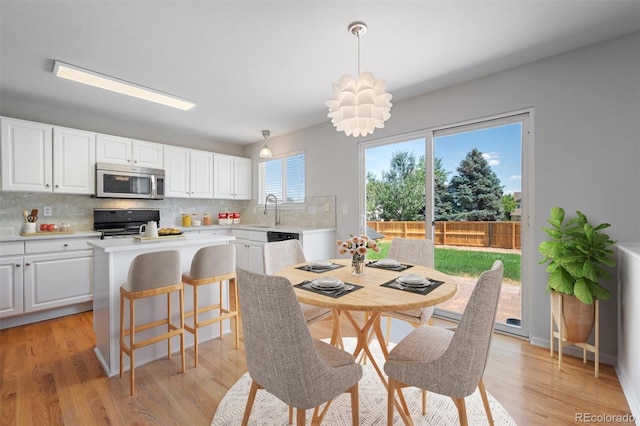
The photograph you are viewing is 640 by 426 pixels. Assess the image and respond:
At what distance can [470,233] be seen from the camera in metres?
2.96

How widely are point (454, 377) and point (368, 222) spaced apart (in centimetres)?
265

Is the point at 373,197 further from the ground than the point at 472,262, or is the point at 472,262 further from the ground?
the point at 373,197

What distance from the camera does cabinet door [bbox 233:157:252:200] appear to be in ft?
17.0

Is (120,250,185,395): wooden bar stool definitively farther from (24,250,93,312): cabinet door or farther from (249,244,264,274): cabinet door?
(249,244,264,274): cabinet door

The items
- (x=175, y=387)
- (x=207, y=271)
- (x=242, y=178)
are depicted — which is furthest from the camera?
(x=242, y=178)

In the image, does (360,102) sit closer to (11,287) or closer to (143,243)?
(143,243)

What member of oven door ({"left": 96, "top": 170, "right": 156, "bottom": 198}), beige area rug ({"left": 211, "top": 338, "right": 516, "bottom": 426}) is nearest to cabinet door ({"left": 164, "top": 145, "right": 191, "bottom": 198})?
oven door ({"left": 96, "top": 170, "right": 156, "bottom": 198})

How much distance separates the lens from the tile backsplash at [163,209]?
3332 mm

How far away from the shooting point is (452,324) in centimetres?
294

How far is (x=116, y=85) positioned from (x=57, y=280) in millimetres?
2160

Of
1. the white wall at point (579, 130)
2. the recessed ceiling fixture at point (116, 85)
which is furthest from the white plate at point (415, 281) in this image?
the recessed ceiling fixture at point (116, 85)

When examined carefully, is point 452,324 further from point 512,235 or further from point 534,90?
point 534,90

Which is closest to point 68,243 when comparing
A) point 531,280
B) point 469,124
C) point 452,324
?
point 452,324

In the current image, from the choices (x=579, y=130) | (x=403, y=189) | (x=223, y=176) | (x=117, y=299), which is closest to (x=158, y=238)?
(x=117, y=299)
